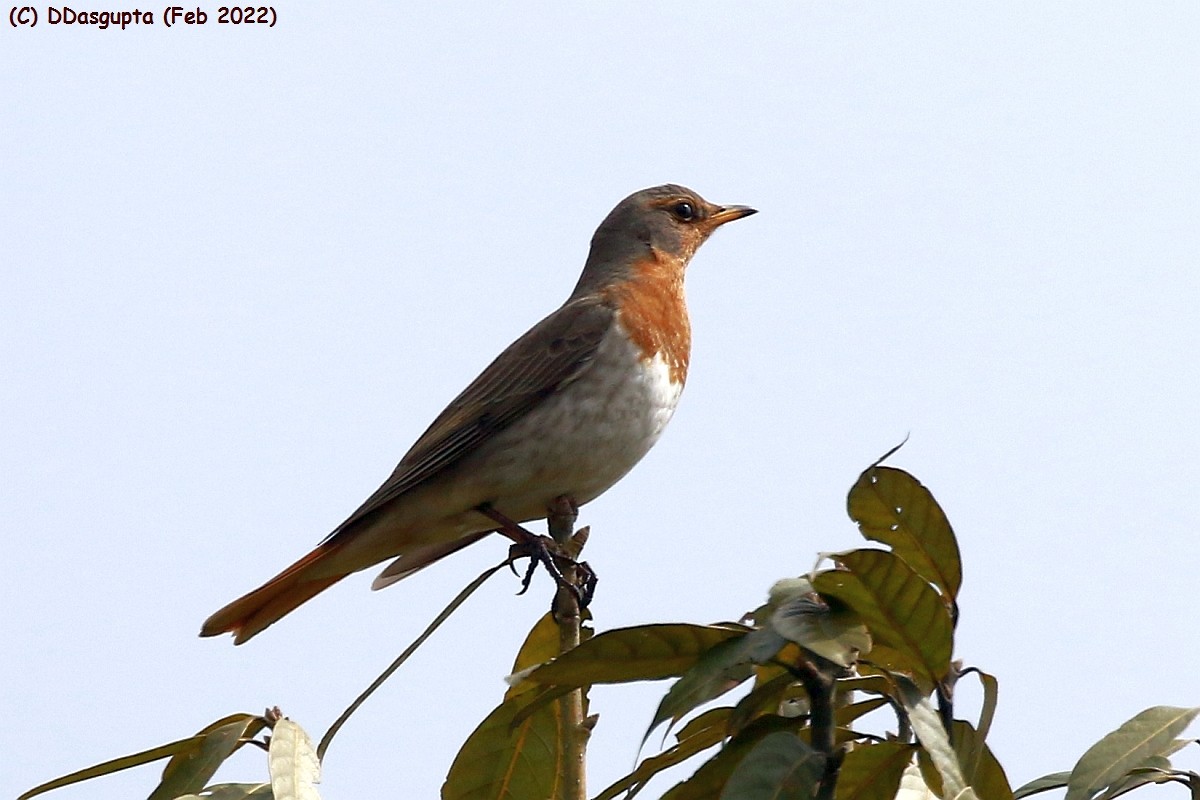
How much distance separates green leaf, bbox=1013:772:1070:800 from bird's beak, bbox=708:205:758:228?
511cm

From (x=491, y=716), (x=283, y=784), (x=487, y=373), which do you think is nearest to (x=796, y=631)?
(x=283, y=784)

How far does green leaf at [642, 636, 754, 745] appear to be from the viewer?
6.72 ft

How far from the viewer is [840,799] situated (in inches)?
86.1

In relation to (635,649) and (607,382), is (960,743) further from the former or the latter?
(607,382)

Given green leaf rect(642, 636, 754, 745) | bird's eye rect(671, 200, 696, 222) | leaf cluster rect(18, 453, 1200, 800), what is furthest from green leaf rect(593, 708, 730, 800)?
bird's eye rect(671, 200, 696, 222)

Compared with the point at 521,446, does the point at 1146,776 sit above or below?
below

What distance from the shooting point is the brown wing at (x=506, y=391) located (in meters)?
5.96

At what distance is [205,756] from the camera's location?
8.96 ft

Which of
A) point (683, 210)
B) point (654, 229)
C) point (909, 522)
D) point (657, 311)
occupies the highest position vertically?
point (683, 210)

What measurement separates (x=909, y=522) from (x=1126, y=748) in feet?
1.69

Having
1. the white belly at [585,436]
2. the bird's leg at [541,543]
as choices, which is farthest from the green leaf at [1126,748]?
the white belly at [585,436]

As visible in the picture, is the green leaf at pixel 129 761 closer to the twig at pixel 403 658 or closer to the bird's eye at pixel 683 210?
the twig at pixel 403 658

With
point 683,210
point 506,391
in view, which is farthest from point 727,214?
point 506,391

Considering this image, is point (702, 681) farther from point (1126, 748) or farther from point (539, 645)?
point (539, 645)
